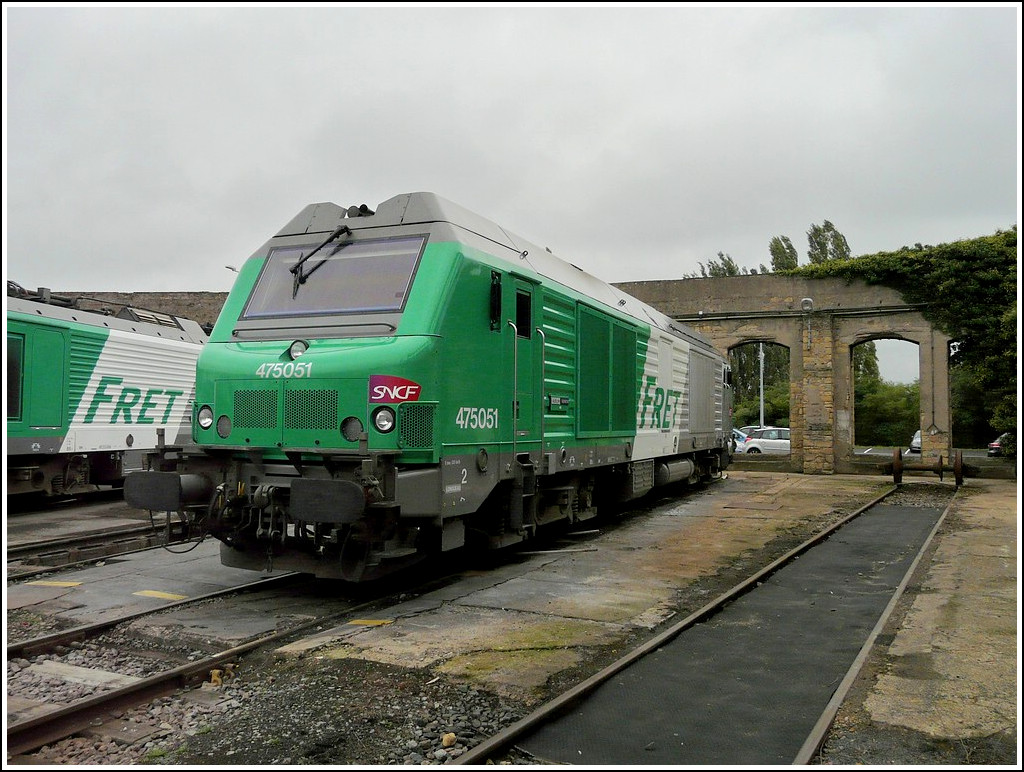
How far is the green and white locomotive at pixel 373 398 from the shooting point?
257 inches

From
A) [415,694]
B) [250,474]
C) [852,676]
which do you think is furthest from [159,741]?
[852,676]

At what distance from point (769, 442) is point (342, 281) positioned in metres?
28.3

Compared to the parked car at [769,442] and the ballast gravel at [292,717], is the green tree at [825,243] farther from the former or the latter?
the ballast gravel at [292,717]

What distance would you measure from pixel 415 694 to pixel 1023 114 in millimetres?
4214

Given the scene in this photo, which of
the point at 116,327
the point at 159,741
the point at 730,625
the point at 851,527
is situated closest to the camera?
the point at 159,741

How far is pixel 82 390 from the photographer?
13.7 m

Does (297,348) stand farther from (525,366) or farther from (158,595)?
(158,595)

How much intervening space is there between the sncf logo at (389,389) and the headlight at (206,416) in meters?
1.69

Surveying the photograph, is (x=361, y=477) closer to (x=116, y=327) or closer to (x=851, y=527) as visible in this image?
(x=851, y=527)

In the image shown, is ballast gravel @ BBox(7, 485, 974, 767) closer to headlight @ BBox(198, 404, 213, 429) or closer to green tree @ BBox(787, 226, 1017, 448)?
headlight @ BBox(198, 404, 213, 429)

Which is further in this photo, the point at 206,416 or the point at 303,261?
the point at 303,261

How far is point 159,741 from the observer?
4.18 meters

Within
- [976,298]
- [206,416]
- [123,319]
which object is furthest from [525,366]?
[976,298]

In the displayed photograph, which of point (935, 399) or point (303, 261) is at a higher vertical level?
point (303, 261)
